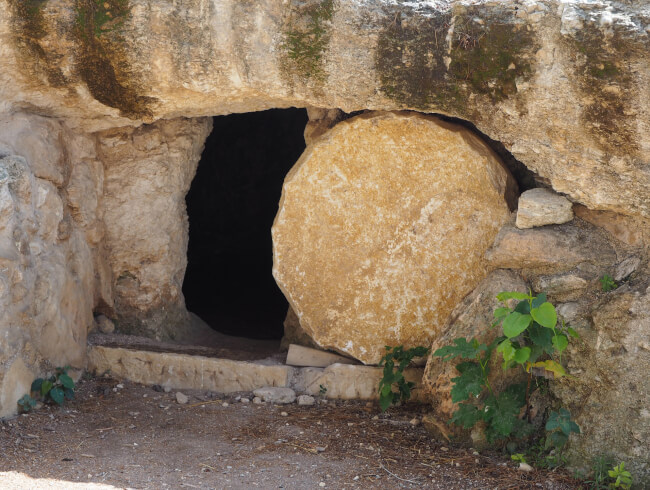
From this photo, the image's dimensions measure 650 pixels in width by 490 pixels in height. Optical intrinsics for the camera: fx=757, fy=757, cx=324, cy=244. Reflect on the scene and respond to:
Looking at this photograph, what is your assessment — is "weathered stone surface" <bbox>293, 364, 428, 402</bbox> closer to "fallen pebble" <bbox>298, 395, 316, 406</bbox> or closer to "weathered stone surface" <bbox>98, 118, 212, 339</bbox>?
"fallen pebble" <bbox>298, 395, 316, 406</bbox>

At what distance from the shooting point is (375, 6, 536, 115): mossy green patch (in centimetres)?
328

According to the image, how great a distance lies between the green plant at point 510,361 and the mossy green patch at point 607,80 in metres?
0.74

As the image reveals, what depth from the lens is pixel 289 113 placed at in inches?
299

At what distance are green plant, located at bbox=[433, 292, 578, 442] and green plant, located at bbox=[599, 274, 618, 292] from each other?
0.24 metres

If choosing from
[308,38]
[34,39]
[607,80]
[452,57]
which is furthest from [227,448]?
[607,80]

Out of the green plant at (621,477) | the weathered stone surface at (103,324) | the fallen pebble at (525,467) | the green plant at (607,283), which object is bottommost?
the weathered stone surface at (103,324)

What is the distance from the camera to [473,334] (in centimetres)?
348

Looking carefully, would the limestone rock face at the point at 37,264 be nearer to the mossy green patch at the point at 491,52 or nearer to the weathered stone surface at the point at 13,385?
the weathered stone surface at the point at 13,385

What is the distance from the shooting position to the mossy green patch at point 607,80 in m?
3.03

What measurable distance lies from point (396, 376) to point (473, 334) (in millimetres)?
497

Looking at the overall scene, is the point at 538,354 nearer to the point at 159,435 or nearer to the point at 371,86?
the point at 371,86

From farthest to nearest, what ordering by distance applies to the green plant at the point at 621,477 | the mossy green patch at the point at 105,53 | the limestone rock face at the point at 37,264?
the mossy green patch at the point at 105,53 → the limestone rock face at the point at 37,264 → the green plant at the point at 621,477

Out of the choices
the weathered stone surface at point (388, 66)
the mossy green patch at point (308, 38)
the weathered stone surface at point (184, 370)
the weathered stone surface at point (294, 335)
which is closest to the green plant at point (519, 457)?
the weathered stone surface at point (388, 66)

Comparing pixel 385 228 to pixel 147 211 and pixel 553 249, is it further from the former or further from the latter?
pixel 147 211
